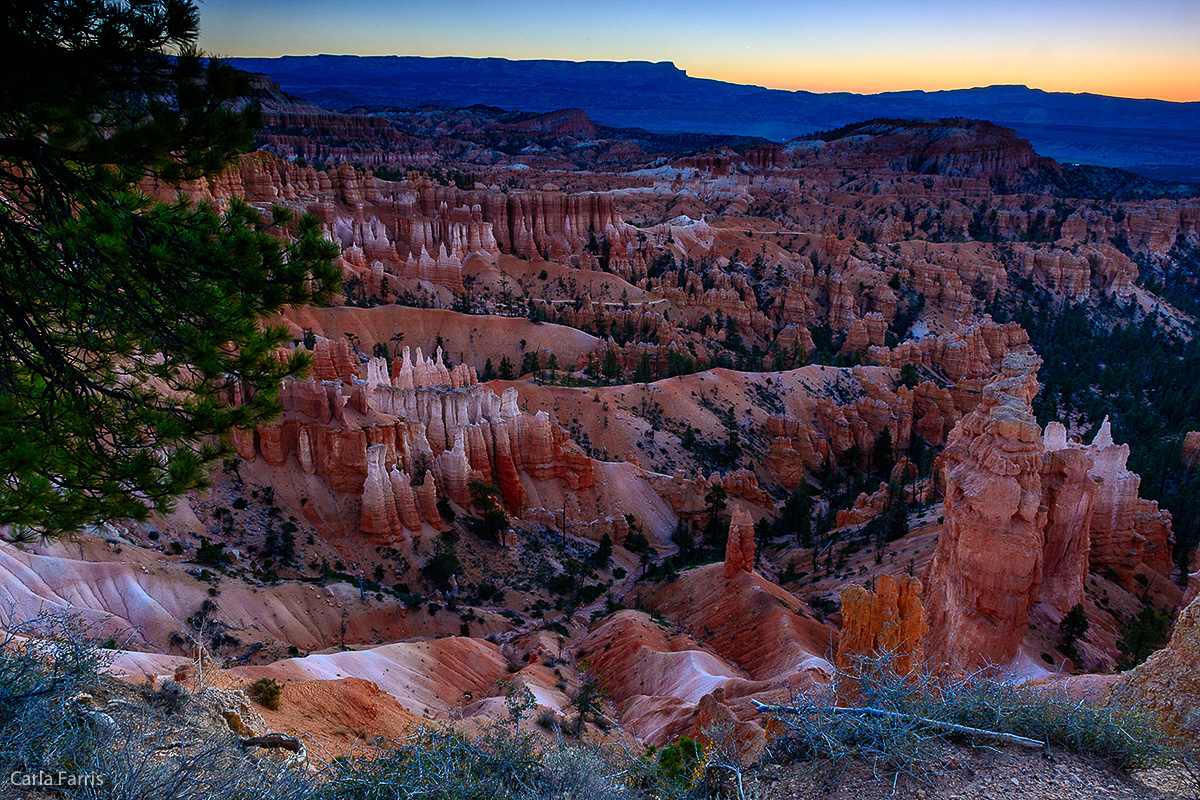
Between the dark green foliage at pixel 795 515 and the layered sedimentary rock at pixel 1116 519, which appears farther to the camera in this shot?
the dark green foliage at pixel 795 515

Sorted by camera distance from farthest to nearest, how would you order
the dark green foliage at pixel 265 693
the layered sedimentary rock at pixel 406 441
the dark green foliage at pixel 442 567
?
the layered sedimentary rock at pixel 406 441, the dark green foliage at pixel 442 567, the dark green foliage at pixel 265 693

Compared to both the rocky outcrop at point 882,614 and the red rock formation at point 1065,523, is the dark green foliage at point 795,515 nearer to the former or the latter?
the red rock formation at point 1065,523

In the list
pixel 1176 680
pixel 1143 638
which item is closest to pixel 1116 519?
pixel 1143 638

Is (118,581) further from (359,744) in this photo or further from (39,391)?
(39,391)

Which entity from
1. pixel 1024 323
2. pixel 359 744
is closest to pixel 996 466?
pixel 359 744

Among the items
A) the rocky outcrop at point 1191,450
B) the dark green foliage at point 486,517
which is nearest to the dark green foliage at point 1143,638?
the dark green foliage at point 486,517

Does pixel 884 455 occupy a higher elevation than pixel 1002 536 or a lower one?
lower

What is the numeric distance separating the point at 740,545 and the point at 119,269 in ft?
82.7

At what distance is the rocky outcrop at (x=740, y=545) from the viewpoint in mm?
29438

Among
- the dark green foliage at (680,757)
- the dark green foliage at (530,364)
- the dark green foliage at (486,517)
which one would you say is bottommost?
the dark green foliage at (486,517)

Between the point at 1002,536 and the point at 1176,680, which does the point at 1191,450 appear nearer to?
the point at 1002,536

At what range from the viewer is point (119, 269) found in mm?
7957

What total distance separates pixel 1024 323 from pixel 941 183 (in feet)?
186

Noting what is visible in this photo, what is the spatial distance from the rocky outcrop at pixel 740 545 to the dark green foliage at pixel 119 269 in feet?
74.9
